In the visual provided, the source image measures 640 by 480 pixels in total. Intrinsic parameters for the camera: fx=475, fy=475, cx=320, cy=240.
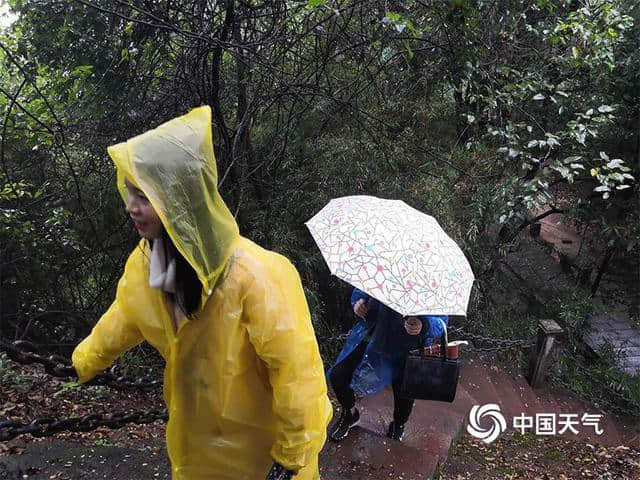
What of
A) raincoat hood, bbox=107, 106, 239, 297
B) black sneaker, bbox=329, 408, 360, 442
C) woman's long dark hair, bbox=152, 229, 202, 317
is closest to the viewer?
raincoat hood, bbox=107, 106, 239, 297

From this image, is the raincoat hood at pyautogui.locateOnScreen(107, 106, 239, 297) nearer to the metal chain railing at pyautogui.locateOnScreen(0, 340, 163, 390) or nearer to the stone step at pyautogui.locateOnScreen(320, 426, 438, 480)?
the metal chain railing at pyautogui.locateOnScreen(0, 340, 163, 390)

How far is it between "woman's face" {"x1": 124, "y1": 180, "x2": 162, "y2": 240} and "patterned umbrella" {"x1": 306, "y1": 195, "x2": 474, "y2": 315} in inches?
52.0

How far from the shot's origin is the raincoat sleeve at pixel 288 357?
1.49m

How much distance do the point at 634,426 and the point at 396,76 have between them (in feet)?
15.8

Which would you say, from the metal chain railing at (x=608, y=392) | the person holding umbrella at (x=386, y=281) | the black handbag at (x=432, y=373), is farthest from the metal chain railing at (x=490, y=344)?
the black handbag at (x=432, y=373)

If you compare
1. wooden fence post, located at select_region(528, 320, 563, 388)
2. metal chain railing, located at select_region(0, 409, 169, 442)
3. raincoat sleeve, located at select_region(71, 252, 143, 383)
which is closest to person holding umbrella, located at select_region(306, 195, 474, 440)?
raincoat sleeve, located at select_region(71, 252, 143, 383)

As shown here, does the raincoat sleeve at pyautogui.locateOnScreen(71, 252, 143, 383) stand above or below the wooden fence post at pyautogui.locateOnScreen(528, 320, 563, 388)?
above

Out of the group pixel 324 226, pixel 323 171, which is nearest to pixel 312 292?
pixel 323 171

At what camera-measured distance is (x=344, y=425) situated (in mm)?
3291

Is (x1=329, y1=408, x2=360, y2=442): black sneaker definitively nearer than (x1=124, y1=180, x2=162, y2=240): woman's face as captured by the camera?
No

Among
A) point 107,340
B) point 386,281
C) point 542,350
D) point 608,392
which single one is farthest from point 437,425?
point 608,392

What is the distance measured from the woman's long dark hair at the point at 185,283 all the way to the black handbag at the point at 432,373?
5.68 ft

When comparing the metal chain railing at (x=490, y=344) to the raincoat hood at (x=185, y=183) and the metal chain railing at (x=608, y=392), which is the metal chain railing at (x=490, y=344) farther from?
the raincoat hood at (x=185, y=183)

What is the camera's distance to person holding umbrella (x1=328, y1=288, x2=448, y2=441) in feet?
9.80
